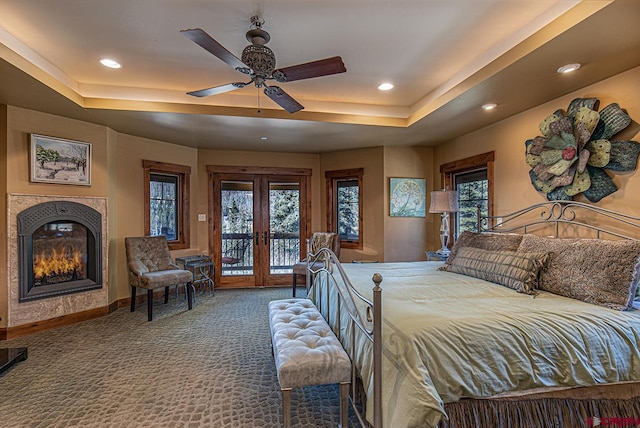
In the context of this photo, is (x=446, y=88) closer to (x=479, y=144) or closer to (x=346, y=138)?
(x=479, y=144)

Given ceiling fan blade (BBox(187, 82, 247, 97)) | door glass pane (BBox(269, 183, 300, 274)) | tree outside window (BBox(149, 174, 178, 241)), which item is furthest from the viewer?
door glass pane (BBox(269, 183, 300, 274))

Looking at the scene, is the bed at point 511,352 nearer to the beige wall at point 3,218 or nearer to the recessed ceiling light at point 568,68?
the recessed ceiling light at point 568,68

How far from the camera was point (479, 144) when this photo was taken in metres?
4.04

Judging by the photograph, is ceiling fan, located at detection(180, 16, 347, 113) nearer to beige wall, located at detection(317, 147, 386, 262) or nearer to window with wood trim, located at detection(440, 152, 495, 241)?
window with wood trim, located at detection(440, 152, 495, 241)

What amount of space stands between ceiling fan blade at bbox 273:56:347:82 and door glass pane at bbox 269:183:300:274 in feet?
11.2

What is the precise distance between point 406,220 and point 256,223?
2.62 meters

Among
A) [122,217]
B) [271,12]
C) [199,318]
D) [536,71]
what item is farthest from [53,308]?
[536,71]

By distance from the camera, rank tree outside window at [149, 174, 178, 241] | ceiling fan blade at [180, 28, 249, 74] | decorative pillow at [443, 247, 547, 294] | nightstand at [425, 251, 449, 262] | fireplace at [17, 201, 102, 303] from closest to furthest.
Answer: ceiling fan blade at [180, 28, 249, 74] < decorative pillow at [443, 247, 547, 294] < fireplace at [17, 201, 102, 303] < nightstand at [425, 251, 449, 262] < tree outside window at [149, 174, 178, 241]

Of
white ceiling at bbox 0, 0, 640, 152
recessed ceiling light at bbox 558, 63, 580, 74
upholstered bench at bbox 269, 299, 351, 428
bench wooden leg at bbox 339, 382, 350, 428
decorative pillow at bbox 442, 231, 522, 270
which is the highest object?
white ceiling at bbox 0, 0, 640, 152

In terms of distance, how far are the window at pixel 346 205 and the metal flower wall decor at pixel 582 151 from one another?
2.75 metres

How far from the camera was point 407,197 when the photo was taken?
506 centimetres

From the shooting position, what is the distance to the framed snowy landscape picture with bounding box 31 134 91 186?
344 cm

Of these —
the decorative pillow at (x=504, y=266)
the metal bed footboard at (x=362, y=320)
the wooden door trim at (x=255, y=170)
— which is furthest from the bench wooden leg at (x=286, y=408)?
the wooden door trim at (x=255, y=170)

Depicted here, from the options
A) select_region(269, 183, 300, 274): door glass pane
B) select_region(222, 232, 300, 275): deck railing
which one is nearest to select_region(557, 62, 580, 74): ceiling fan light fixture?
select_region(269, 183, 300, 274): door glass pane
